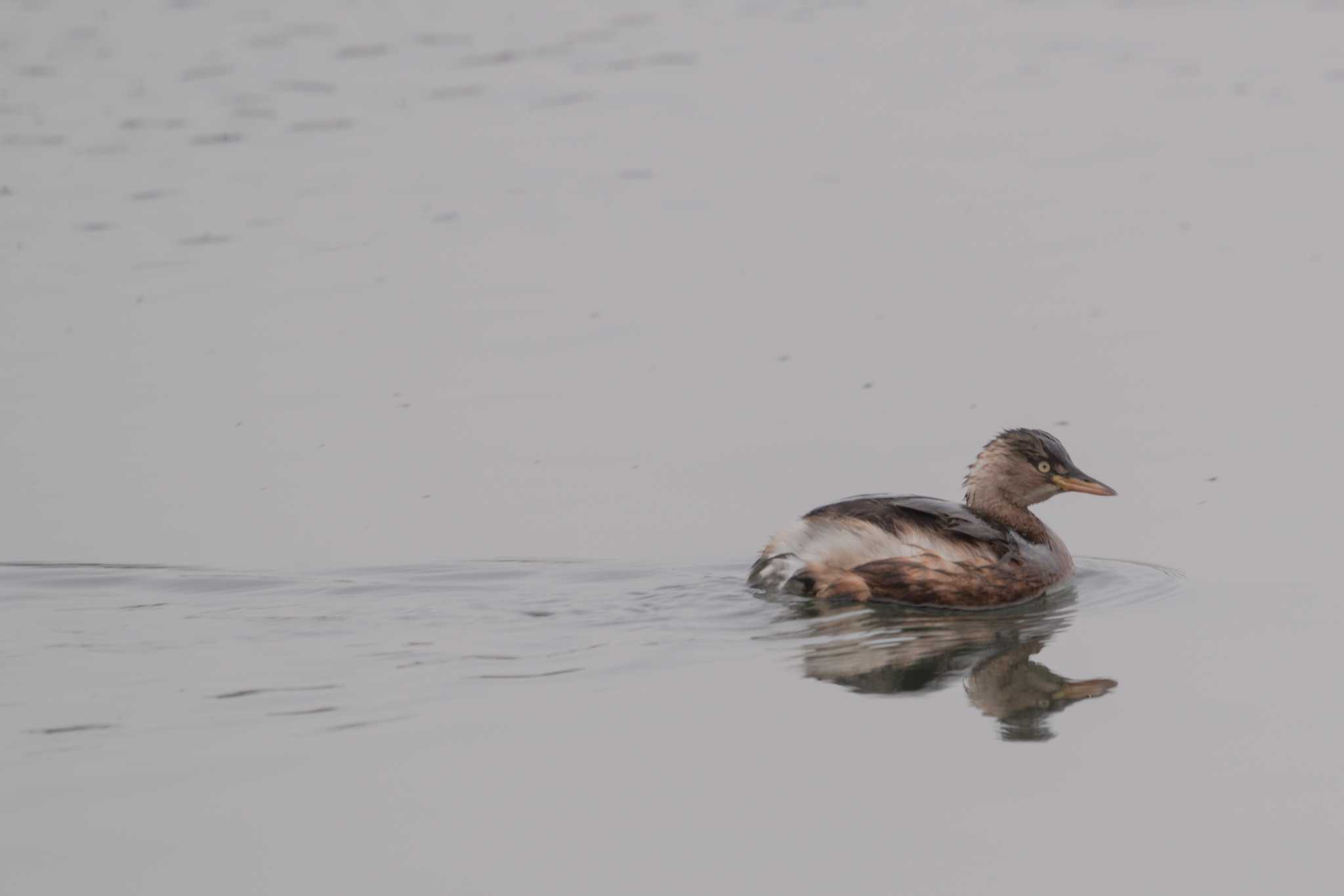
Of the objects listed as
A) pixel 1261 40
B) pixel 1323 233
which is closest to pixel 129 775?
pixel 1323 233

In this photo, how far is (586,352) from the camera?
1294 centimetres

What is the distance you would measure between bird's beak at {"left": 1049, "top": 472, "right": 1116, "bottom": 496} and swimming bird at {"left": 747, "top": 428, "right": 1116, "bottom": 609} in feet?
0.21

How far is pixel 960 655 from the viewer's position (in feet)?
29.1

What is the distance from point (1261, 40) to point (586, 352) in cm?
1239

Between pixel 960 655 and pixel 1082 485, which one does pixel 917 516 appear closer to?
pixel 1082 485

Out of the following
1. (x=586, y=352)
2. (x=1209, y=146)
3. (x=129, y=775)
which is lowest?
(x=129, y=775)

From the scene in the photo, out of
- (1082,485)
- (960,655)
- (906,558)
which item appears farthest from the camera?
(1082,485)

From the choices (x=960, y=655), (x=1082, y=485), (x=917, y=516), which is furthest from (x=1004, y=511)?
(x=960, y=655)

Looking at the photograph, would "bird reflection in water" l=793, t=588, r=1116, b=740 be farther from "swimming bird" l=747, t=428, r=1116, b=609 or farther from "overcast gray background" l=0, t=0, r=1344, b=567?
"overcast gray background" l=0, t=0, r=1344, b=567

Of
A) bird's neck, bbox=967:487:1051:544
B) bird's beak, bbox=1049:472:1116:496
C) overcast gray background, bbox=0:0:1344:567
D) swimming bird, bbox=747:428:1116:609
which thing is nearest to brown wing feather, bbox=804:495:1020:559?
swimming bird, bbox=747:428:1116:609

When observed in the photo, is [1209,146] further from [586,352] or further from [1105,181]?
[586,352]

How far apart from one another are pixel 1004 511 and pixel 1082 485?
0.40 metres

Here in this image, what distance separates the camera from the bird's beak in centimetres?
1005

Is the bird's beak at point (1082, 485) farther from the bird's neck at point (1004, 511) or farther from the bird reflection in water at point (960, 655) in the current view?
the bird reflection in water at point (960, 655)
